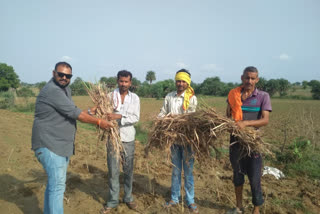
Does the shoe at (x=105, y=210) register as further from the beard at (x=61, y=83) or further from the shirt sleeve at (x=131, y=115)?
the beard at (x=61, y=83)

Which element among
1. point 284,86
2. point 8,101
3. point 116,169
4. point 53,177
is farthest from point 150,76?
point 53,177

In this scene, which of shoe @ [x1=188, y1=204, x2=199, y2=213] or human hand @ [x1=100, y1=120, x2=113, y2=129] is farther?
shoe @ [x1=188, y1=204, x2=199, y2=213]

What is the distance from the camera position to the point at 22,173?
389 cm

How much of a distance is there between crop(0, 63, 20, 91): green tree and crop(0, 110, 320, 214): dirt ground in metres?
39.8

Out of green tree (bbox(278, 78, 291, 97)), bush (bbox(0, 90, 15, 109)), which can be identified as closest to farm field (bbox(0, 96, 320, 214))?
bush (bbox(0, 90, 15, 109))

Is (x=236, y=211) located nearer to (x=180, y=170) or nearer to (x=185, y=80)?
(x=180, y=170)

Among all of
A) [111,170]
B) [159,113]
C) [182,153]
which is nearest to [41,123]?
[111,170]

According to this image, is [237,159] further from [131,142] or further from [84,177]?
[84,177]

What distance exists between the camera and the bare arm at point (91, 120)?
215cm

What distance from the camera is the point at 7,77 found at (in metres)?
36.9

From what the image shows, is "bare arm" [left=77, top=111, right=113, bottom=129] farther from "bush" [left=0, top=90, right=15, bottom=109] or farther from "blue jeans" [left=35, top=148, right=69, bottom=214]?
"bush" [left=0, top=90, right=15, bottom=109]

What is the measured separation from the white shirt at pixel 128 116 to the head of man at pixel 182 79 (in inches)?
25.8

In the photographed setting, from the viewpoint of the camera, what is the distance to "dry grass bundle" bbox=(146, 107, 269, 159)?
2.19 metres

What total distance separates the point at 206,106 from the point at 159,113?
0.67 metres
